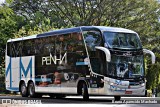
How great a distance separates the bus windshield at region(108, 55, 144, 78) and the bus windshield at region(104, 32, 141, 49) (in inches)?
22.7

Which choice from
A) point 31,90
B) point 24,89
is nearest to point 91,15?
point 24,89

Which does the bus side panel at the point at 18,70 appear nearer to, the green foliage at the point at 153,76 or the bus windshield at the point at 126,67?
the bus windshield at the point at 126,67

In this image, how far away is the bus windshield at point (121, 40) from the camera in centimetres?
2231

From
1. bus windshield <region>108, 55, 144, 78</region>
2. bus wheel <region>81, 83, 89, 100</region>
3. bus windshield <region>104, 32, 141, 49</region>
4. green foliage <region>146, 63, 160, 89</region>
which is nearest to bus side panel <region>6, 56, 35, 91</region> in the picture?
bus wheel <region>81, 83, 89, 100</region>

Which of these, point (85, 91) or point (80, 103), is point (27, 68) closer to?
point (85, 91)

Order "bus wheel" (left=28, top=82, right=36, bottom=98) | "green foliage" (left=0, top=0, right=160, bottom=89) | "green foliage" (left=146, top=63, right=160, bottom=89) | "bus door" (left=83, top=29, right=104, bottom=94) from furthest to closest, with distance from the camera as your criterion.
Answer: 1. "green foliage" (left=0, top=0, right=160, bottom=89)
2. "green foliage" (left=146, top=63, right=160, bottom=89)
3. "bus wheel" (left=28, top=82, right=36, bottom=98)
4. "bus door" (left=83, top=29, right=104, bottom=94)

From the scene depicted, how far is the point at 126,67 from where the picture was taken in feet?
73.0

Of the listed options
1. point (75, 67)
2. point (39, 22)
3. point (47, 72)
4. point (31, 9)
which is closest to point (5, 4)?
point (75, 67)

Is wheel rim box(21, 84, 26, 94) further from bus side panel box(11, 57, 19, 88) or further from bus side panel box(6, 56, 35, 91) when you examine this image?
bus side panel box(11, 57, 19, 88)

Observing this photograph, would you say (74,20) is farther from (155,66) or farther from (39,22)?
(155,66)

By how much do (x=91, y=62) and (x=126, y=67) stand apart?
68.5 inches

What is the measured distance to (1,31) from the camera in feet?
154

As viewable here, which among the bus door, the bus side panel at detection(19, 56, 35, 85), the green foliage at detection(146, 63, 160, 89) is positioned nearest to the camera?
the bus door

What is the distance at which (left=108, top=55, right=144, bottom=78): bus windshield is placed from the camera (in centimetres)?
2200
